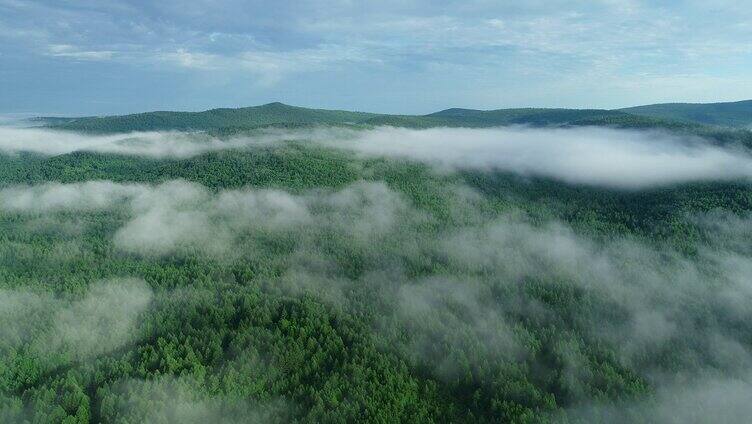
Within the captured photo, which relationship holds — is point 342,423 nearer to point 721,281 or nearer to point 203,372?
point 203,372

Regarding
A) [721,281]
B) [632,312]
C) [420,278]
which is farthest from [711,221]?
[420,278]

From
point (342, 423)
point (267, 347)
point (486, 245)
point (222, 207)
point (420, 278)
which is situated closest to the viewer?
point (342, 423)

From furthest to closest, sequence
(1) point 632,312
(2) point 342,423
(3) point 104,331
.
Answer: (1) point 632,312 < (3) point 104,331 < (2) point 342,423

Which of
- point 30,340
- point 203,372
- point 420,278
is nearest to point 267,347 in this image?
point 203,372

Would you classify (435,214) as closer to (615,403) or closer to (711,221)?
(711,221)

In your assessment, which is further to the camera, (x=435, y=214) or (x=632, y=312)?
(x=435, y=214)

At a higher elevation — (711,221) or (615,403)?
(711,221)
